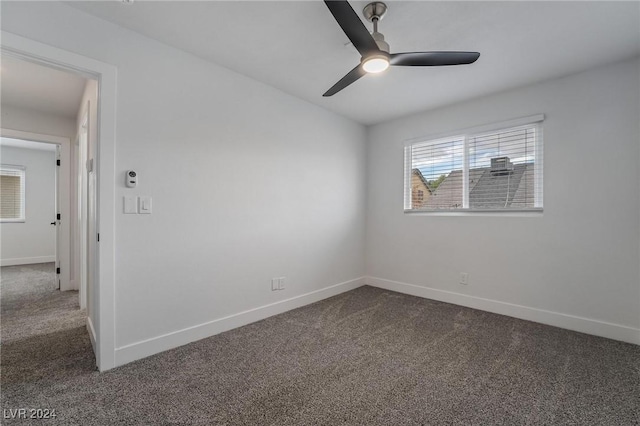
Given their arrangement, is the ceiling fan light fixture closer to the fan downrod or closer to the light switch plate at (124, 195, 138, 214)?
the fan downrod

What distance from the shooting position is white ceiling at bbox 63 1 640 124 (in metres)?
1.87

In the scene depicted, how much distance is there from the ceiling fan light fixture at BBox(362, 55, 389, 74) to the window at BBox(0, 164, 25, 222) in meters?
8.03

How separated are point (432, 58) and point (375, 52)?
1.50ft

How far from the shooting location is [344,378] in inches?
75.1

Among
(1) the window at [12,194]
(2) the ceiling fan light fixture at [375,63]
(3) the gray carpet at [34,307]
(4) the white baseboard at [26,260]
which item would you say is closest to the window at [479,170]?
(2) the ceiling fan light fixture at [375,63]

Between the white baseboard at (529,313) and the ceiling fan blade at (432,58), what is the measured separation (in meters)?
2.57

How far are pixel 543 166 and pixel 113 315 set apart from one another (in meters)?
4.07

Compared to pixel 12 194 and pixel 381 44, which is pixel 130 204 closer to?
pixel 381 44

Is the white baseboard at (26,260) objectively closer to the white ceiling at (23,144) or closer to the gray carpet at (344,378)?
the white ceiling at (23,144)

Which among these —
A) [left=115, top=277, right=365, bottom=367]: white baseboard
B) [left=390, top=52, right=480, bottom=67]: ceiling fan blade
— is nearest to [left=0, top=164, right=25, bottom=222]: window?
[left=115, top=277, right=365, bottom=367]: white baseboard

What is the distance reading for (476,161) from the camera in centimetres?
340

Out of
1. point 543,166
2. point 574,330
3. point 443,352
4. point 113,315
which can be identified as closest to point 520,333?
point 574,330

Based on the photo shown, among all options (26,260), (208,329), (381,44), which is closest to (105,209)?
(208,329)

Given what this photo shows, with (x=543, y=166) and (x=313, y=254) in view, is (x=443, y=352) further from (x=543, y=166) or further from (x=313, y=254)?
(x=543, y=166)
